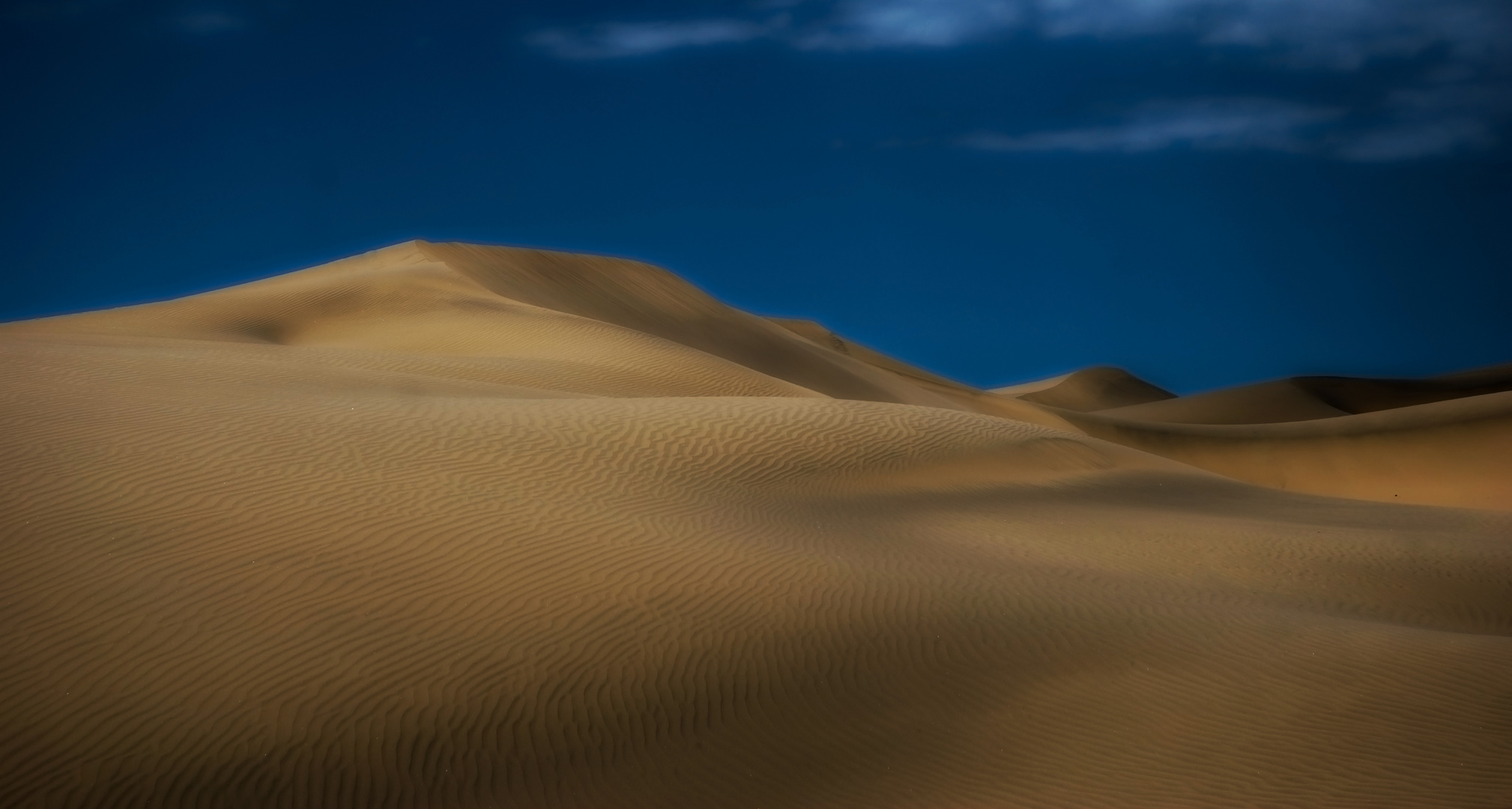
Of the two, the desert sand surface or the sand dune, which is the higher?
the sand dune

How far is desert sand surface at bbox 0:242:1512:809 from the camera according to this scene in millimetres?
5922

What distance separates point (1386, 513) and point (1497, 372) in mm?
46498

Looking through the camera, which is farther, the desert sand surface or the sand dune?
the sand dune

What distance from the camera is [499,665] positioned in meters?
6.70

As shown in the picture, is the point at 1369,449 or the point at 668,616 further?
the point at 1369,449

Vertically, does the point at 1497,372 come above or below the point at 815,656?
above

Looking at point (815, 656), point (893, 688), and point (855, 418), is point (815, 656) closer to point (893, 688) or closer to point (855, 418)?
point (893, 688)

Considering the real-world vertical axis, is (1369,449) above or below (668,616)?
above

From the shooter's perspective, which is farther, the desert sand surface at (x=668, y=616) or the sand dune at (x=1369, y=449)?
the sand dune at (x=1369, y=449)

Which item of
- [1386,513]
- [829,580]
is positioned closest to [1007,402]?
[1386,513]

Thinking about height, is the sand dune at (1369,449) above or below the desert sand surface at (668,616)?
above

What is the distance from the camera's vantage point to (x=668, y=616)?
7543 mm

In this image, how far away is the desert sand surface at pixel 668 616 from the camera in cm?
592

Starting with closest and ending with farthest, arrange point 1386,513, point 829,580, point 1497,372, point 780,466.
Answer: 1. point 829,580
2. point 780,466
3. point 1386,513
4. point 1497,372
